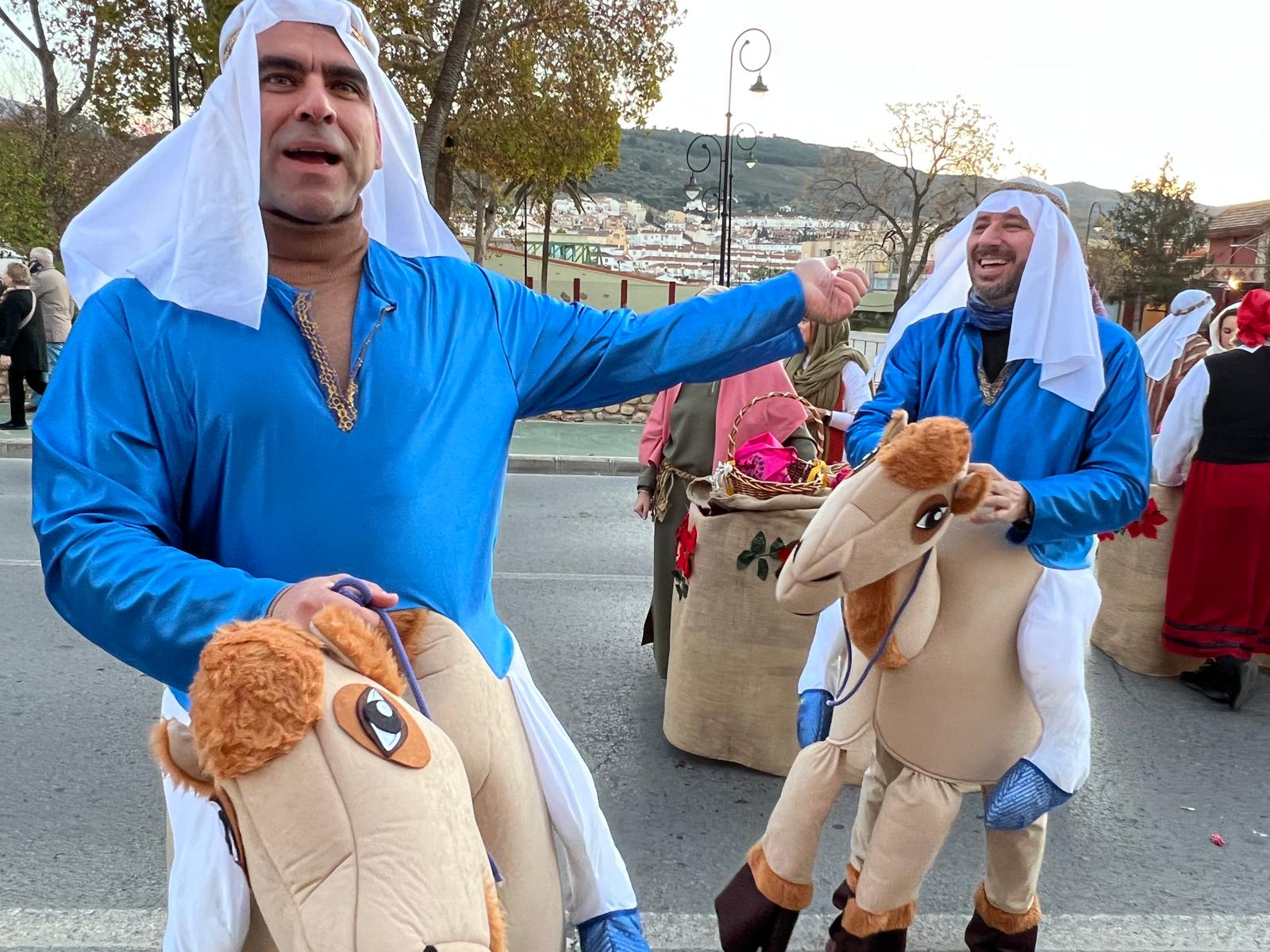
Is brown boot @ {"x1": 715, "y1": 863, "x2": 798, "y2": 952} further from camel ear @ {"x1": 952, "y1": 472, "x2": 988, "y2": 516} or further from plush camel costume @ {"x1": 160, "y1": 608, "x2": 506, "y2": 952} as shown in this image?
plush camel costume @ {"x1": 160, "y1": 608, "x2": 506, "y2": 952}

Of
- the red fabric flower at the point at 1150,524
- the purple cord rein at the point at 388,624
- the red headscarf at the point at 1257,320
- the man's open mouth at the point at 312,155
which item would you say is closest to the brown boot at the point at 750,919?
the purple cord rein at the point at 388,624

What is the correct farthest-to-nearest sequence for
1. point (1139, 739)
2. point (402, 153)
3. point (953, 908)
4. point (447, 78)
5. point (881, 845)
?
1. point (447, 78)
2. point (1139, 739)
3. point (953, 908)
4. point (881, 845)
5. point (402, 153)

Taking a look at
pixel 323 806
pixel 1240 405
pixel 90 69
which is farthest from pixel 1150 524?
pixel 90 69

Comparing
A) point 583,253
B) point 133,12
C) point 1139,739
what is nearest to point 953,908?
point 1139,739

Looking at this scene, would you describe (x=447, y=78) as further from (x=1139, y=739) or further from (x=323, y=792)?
(x=323, y=792)

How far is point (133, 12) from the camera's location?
15.0m

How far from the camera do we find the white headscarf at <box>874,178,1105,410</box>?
2.48 meters

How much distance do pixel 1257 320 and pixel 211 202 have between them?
4834 millimetres

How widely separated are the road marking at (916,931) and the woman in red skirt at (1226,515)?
2032 millimetres

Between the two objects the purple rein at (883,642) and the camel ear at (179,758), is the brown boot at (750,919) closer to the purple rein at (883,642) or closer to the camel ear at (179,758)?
the purple rein at (883,642)

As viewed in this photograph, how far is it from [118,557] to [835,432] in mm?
4340

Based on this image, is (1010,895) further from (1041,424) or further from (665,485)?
(665,485)

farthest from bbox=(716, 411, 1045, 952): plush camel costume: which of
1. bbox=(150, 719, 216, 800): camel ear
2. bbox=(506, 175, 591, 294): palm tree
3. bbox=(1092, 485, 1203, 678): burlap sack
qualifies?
bbox=(506, 175, 591, 294): palm tree

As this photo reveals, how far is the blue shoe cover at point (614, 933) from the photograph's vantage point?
65.7 inches
